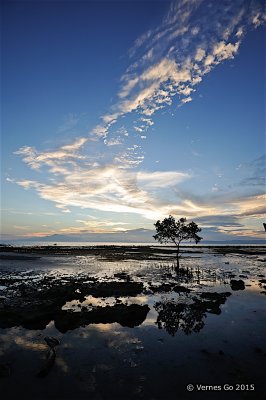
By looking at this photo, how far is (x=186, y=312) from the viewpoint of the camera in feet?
76.7

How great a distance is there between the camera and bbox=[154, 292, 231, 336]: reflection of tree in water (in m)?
20.0

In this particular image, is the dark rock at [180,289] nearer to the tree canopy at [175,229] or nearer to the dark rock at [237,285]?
the dark rock at [237,285]

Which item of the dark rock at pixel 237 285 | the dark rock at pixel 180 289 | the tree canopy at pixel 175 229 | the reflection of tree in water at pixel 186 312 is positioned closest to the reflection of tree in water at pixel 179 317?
the reflection of tree in water at pixel 186 312

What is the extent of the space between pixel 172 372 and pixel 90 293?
17810mm

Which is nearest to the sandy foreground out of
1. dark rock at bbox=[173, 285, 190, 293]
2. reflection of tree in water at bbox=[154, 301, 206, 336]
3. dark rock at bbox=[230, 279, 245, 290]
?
reflection of tree in water at bbox=[154, 301, 206, 336]

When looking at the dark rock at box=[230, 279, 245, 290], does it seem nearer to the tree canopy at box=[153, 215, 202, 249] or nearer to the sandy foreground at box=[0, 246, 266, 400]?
the sandy foreground at box=[0, 246, 266, 400]

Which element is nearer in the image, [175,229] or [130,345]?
[130,345]

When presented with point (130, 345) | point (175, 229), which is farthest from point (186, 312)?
point (175, 229)

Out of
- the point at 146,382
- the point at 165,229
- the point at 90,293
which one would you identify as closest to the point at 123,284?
the point at 90,293

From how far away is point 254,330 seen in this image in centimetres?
1928

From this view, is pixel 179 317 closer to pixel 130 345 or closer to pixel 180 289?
pixel 130 345

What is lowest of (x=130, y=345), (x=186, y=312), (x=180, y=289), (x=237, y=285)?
(x=130, y=345)

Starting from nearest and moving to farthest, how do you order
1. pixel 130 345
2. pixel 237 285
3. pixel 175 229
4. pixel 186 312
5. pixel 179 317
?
pixel 130 345, pixel 179 317, pixel 186 312, pixel 237 285, pixel 175 229

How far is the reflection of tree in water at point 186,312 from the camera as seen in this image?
2002 centimetres
